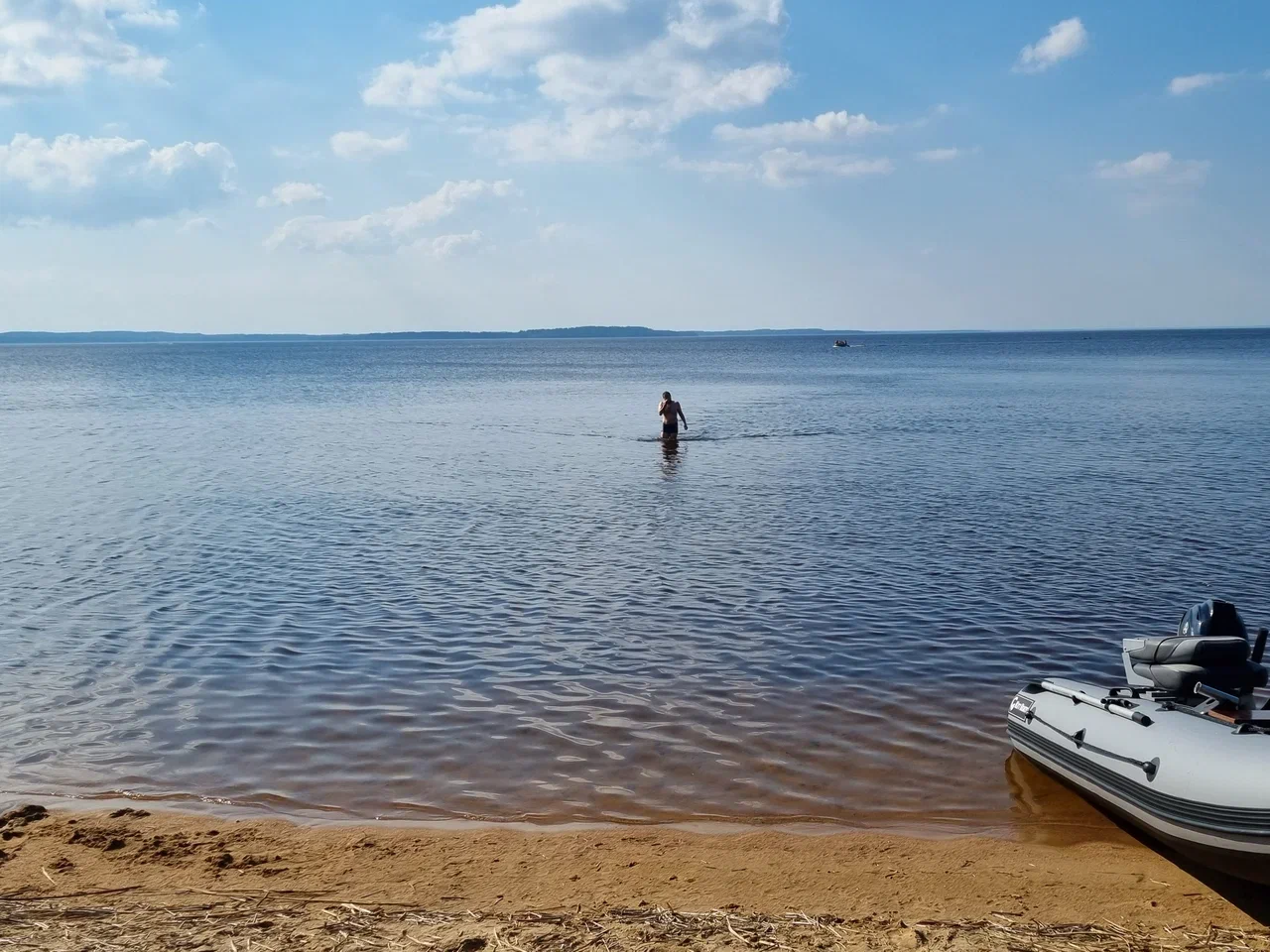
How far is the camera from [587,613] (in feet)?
38.0

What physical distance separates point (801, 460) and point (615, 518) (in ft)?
29.6

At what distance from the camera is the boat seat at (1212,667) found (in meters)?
6.90

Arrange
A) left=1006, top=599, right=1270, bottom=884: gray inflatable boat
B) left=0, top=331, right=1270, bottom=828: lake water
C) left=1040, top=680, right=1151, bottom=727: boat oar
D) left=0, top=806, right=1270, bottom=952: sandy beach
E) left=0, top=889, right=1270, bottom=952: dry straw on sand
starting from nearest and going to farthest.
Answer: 1. left=0, top=889, right=1270, bottom=952: dry straw on sand
2. left=0, top=806, right=1270, bottom=952: sandy beach
3. left=1006, top=599, right=1270, bottom=884: gray inflatable boat
4. left=1040, top=680, right=1151, bottom=727: boat oar
5. left=0, top=331, right=1270, bottom=828: lake water

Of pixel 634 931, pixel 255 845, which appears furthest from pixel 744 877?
pixel 255 845

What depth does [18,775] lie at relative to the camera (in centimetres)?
744

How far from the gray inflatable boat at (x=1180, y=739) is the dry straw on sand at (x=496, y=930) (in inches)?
24.1

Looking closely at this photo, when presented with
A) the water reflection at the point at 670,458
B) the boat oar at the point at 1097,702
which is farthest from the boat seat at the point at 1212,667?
the water reflection at the point at 670,458

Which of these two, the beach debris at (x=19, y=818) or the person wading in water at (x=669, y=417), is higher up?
the person wading in water at (x=669, y=417)

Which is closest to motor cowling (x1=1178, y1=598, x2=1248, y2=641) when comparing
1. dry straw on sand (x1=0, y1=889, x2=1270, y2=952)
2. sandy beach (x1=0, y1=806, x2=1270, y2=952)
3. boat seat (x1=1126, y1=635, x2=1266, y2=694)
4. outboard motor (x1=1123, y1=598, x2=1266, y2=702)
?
outboard motor (x1=1123, y1=598, x2=1266, y2=702)

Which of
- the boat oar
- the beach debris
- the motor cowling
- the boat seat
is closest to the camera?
the beach debris

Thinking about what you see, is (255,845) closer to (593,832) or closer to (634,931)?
(593,832)

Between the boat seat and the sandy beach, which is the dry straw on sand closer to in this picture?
the sandy beach

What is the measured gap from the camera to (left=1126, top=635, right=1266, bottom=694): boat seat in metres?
6.90

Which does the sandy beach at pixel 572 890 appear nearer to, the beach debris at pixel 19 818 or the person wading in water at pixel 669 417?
the beach debris at pixel 19 818
